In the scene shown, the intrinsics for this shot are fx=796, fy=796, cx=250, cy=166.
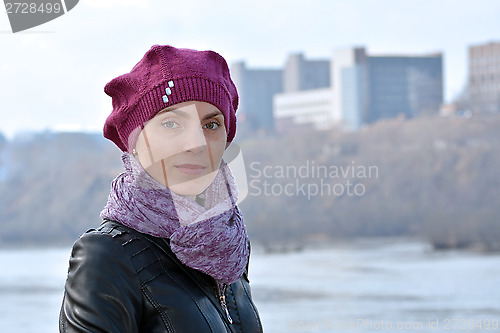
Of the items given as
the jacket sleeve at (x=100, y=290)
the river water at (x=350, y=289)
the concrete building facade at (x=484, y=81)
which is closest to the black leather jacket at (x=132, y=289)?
the jacket sleeve at (x=100, y=290)

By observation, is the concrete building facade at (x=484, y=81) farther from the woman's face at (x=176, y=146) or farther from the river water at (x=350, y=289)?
the woman's face at (x=176, y=146)

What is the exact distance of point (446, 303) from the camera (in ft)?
58.2

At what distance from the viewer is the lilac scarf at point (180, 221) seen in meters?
0.99

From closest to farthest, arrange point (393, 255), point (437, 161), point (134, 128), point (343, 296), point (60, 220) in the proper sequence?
point (134, 128) → point (343, 296) → point (393, 255) → point (60, 220) → point (437, 161)

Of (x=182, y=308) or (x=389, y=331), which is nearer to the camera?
(x=182, y=308)

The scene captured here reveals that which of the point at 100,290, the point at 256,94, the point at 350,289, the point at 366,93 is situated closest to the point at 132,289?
the point at 100,290

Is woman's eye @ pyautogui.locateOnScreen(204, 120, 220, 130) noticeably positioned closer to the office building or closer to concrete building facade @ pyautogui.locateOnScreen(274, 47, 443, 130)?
the office building

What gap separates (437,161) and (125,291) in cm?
2926

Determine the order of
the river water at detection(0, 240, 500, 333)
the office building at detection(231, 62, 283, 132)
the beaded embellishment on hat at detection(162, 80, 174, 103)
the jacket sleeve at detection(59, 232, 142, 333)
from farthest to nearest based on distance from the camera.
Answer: the office building at detection(231, 62, 283, 132) < the river water at detection(0, 240, 500, 333) < the beaded embellishment on hat at detection(162, 80, 174, 103) < the jacket sleeve at detection(59, 232, 142, 333)

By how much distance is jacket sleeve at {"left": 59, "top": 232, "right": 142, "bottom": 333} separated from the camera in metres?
0.90

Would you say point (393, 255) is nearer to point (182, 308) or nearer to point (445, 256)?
point (445, 256)

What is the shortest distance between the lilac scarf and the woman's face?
15 mm

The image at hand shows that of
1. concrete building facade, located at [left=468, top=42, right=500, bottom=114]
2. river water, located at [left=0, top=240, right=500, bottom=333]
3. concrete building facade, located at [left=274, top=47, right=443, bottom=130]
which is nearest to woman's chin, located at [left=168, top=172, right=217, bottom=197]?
river water, located at [left=0, top=240, right=500, bottom=333]

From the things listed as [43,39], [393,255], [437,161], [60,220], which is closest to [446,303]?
[393,255]
